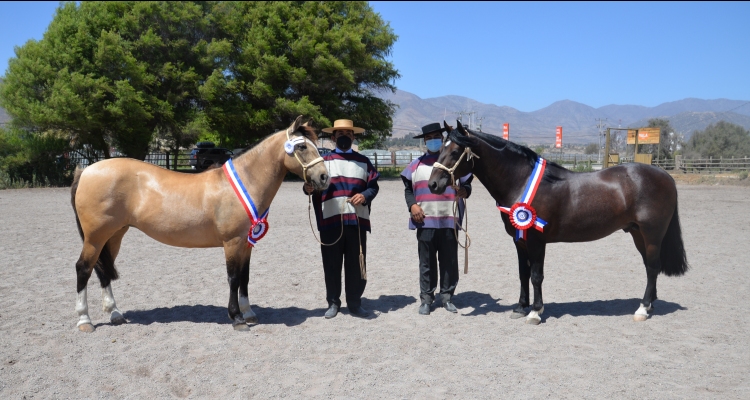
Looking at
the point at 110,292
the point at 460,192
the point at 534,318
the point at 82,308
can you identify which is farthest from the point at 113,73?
the point at 534,318

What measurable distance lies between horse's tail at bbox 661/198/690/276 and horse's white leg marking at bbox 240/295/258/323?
4587 mm

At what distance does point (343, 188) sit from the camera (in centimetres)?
570

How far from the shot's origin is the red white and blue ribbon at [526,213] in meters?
5.33

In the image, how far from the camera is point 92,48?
24.5m

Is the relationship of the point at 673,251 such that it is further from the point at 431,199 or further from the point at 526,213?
the point at 431,199

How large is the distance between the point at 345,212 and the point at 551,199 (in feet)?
7.08

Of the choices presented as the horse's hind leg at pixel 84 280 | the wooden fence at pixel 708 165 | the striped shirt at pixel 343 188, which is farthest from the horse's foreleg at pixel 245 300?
the wooden fence at pixel 708 165

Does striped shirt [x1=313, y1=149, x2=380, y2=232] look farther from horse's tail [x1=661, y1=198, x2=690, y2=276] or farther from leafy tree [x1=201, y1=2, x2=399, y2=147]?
leafy tree [x1=201, y1=2, x2=399, y2=147]

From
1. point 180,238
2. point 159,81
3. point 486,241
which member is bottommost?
point 486,241

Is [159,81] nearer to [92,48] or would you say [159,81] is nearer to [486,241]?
[92,48]

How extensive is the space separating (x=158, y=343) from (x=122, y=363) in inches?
19.8

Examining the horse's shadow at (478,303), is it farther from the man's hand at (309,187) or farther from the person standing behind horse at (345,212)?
the man's hand at (309,187)

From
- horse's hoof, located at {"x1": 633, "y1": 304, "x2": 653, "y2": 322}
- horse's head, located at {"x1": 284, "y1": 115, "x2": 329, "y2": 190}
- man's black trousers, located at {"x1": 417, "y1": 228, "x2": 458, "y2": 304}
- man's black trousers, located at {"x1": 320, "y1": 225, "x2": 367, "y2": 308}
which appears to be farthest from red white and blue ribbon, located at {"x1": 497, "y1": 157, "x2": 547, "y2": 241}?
horse's head, located at {"x1": 284, "y1": 115, "x2": 329, "y2": 190}

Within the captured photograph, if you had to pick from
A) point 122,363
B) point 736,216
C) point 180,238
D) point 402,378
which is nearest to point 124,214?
point 180,238
